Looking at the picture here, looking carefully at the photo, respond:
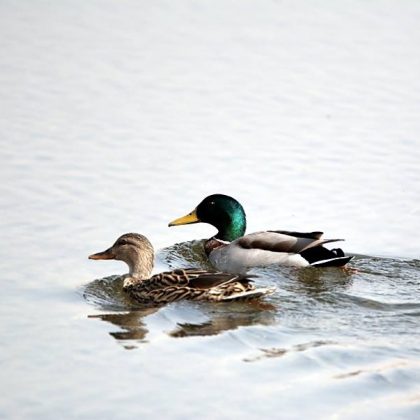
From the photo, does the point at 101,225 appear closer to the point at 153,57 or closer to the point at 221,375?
the point at 221,375

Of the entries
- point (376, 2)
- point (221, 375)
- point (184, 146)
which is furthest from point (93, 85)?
point (221, 375)

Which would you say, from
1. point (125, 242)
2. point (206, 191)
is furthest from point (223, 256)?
point (125, 242)

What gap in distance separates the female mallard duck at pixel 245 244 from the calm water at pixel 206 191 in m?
0.18

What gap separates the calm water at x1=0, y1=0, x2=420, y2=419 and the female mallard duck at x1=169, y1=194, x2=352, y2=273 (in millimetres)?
184

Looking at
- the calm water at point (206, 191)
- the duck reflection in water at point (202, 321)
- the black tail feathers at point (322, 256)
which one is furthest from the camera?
the black tail feathers at point (322, 256)

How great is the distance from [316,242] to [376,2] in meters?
9.35

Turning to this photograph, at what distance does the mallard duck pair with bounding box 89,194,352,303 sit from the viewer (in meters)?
10.9

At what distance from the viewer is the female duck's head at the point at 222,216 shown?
43.1 feet

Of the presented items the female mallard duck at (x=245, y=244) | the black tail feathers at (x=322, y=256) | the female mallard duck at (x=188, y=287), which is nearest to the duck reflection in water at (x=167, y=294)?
the female mallard duck at (x=188, y=287)

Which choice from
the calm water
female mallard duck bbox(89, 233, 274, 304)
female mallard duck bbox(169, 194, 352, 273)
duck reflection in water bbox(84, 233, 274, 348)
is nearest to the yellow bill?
female mallard duck bbox(169, 194, 352, 273)

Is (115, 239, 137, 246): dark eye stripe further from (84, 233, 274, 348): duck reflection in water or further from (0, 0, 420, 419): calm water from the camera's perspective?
(0, 0, 420, 419): calm water

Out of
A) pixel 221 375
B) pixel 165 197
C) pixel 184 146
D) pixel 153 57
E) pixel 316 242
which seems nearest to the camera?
pixel 221 375

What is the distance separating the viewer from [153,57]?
17.9 m

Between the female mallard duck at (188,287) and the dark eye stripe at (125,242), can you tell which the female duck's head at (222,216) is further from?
the female mallard duck at (188,287)
